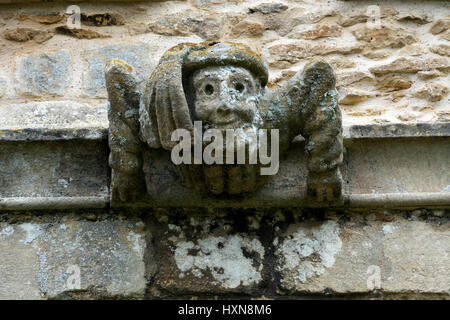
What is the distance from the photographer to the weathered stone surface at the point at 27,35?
10.2ft

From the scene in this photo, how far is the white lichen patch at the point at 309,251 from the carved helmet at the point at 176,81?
2.04ft

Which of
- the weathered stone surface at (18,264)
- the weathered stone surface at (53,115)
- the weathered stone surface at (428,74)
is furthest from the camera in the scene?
the weathered stone surface at (428,74)

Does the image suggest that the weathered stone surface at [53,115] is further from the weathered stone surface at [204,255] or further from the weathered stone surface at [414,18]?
the weathered stone surface at [414,18]

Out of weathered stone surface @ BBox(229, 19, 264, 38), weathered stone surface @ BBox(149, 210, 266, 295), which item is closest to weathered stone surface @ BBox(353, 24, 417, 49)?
weathered stone surface @ BBox(229, 19, 264, 38)

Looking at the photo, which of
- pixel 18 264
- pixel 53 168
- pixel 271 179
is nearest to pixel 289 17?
pixel 271 179

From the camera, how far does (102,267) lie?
2.55m

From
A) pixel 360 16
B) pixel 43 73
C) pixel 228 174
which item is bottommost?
pixel 228 174

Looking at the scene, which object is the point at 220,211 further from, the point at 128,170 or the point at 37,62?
the point at 37,62

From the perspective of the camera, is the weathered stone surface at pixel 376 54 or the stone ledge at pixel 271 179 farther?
the weathered stone surface at pixel 376 54

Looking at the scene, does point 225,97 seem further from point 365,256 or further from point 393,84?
point 393,84

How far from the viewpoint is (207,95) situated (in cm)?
227

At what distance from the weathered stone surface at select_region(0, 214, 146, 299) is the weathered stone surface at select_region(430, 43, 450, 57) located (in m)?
1.55

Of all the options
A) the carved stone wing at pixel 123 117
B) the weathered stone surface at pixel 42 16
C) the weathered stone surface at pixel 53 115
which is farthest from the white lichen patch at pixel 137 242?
the weathered stone surface at pixel 42 16

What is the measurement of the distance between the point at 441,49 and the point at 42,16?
1855mm
